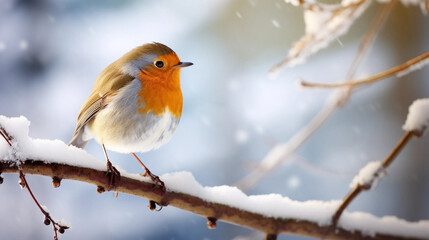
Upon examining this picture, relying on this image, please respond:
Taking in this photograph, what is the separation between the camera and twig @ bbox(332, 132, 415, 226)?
1.92 ft

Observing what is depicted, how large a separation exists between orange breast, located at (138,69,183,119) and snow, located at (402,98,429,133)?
36 cm

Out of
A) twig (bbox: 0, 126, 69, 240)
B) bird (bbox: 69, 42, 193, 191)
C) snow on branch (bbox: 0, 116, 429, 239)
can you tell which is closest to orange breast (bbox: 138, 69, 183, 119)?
bird (bbox: 69, 42, 193, 191)

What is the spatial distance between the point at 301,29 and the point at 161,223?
93 cm

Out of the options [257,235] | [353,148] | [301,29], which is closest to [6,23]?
[301,29]

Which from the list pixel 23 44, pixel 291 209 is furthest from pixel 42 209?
pixel 23 44

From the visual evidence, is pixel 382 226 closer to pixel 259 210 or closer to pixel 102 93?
pixel 259 210

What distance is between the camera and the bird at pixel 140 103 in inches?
29.1

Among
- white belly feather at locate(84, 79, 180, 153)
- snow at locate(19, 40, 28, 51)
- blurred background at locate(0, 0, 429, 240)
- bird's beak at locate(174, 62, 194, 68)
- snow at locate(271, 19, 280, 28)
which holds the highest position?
snow at locate(271, 19, 280, 28)

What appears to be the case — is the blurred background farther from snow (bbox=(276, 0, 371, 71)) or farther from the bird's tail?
snow (bbox=(276, 0, 371, 71))

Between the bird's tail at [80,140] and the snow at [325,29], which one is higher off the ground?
the snow at [325,29]

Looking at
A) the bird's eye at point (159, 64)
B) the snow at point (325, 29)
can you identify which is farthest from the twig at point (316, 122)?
the bird's eye at point (159, 64)

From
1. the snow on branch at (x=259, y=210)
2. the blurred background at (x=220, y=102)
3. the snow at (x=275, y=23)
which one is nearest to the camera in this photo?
the snow on branch at (x=259, y=210)

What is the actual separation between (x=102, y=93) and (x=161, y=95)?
12 cm

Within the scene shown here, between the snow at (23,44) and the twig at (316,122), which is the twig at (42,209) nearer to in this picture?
the twig at (316,122)
